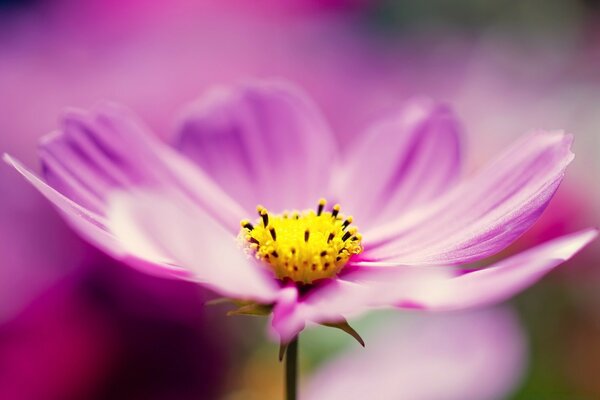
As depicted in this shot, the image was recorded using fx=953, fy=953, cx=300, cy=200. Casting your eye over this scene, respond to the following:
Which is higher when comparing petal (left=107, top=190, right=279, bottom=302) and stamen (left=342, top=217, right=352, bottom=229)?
stamen (left=342, top=217, right=352, bottom=229)

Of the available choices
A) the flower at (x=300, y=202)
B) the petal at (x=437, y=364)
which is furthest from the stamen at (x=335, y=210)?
the petal at (x=437, y=364)

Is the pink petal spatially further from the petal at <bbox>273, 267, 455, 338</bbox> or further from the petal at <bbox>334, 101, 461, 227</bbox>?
the petal at <bbox>334, 101, 461, 227</bbox>

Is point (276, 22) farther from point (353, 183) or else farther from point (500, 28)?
point (353, 183)

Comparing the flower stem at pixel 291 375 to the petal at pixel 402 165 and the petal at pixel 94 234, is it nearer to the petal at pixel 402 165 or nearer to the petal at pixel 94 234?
the petal at pixel 94 234

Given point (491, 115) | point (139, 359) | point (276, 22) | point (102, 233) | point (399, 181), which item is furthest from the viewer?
point (276, 22)

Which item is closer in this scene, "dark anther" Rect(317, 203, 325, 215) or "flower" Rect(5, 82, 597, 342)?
"flower" Rect(5, 82, 597, 342)

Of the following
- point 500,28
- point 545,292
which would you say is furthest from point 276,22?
point 545,292

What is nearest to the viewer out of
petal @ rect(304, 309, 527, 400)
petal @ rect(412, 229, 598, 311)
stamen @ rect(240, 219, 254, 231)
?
petal @ rect(412, 229, 598, 311)

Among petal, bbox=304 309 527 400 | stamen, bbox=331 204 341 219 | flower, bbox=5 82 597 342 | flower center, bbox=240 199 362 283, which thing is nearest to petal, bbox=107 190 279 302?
Result: flower, bbox=5 82 597 342
